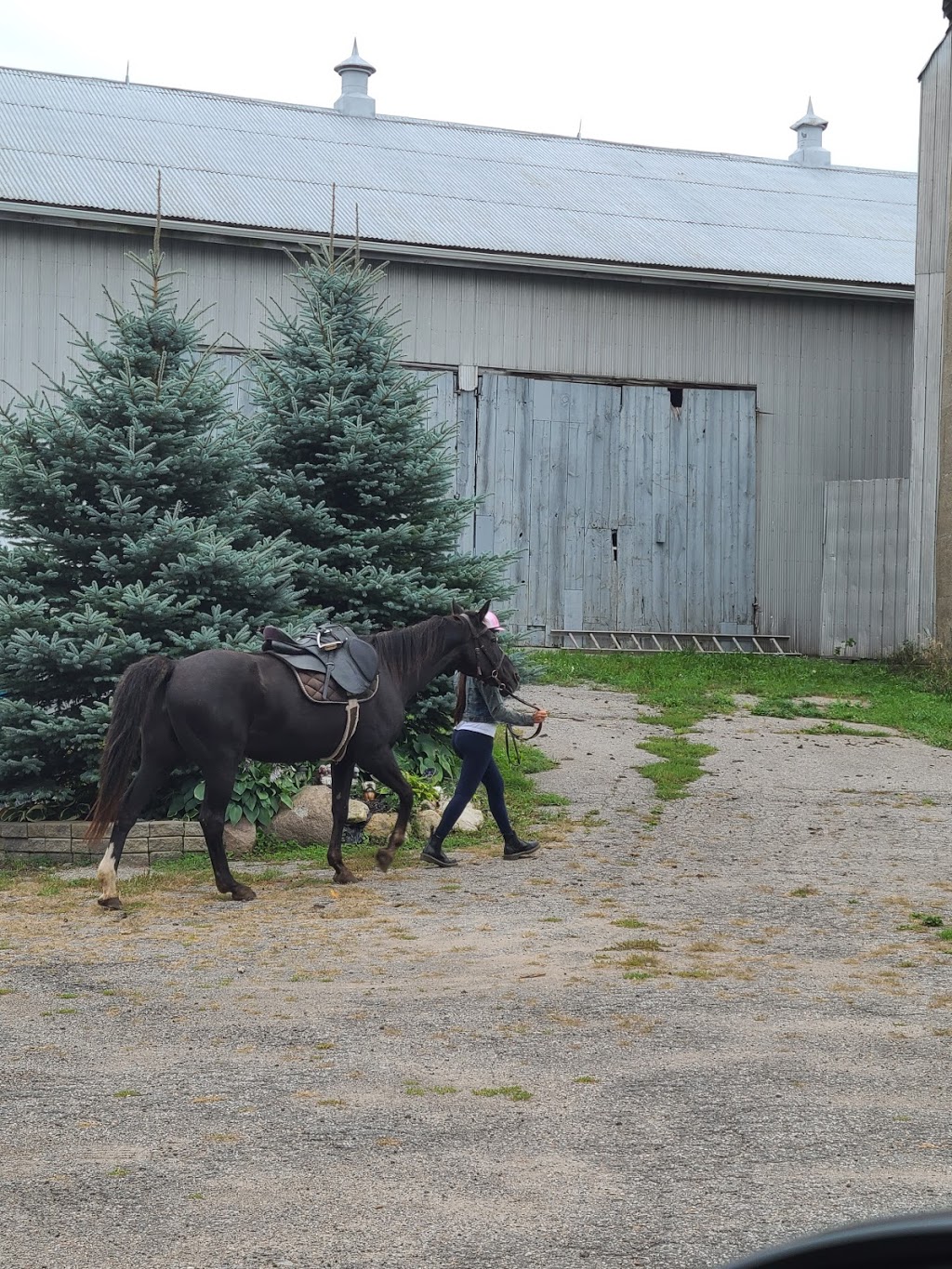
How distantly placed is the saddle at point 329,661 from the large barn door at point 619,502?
11039 mm

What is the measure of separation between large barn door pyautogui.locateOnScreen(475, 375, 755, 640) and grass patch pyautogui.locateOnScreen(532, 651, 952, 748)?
1057 mm

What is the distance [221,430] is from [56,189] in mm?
8669

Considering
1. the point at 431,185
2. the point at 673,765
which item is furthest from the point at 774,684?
the point at 431,185

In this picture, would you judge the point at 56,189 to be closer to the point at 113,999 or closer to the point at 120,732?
the point at 120,732

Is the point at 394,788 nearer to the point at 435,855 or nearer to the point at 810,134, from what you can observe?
the point at 435,855

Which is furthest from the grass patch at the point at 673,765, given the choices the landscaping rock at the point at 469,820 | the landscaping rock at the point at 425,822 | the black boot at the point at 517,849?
the black boot at the point at 517,849

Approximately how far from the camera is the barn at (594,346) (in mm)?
20719

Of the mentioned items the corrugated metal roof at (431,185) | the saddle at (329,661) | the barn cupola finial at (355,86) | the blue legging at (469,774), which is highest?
the barn cupola finial at (355,86)

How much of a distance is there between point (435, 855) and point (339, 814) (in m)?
0.80

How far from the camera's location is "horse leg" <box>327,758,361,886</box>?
10180mm

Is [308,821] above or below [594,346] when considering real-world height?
below

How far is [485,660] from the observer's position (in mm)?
10789

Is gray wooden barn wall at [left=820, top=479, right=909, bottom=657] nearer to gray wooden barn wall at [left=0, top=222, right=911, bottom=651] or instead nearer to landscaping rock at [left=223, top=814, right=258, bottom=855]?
gray wooden barn wall at [left=0, top=222, right=911, bottom=651]

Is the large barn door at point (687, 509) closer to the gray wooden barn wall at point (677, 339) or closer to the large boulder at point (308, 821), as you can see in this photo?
the gray wooden barn wall at point (677, 339)
